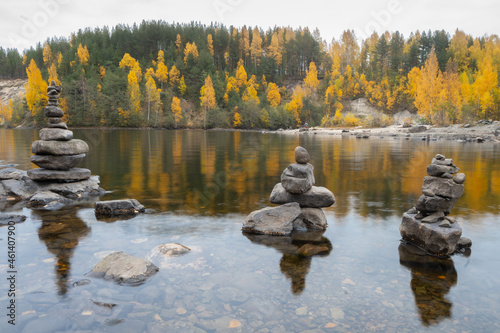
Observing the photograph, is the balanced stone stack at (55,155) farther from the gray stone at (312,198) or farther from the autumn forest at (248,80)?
the autumn forest at (248,80)

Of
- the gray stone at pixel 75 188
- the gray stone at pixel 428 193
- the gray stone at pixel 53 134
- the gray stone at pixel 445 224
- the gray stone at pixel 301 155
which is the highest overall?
the gray stone at pixel 53 134

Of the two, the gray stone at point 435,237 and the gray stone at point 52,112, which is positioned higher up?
the gray stone at point 52,112

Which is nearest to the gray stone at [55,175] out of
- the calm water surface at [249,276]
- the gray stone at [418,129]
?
the calm water surface at [249,276]

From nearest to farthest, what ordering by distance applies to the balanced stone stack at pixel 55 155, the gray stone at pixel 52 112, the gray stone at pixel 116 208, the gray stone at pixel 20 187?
the gray stone at pixel 116 208 → the gray stone at pixel 20 187 → the balanced stone stack at pixel 55 155 → the gray stone at pixel 52 112

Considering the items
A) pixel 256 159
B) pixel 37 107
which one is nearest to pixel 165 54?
pixel 37 107

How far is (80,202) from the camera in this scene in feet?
54.7

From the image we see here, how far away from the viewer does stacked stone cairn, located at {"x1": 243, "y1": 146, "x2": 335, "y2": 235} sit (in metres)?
12.4

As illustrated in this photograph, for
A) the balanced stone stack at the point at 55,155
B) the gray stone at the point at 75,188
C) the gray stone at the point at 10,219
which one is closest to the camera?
the gray stone at the point at 10,219

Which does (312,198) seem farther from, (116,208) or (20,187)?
(20,187)

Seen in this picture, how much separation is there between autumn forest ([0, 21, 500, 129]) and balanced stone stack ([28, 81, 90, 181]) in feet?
312

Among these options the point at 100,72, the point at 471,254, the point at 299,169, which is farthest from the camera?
the point at 100,72

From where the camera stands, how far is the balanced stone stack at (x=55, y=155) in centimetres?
1822

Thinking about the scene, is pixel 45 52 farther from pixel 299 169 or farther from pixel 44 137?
pixel 299 169

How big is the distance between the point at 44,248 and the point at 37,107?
138 metres
